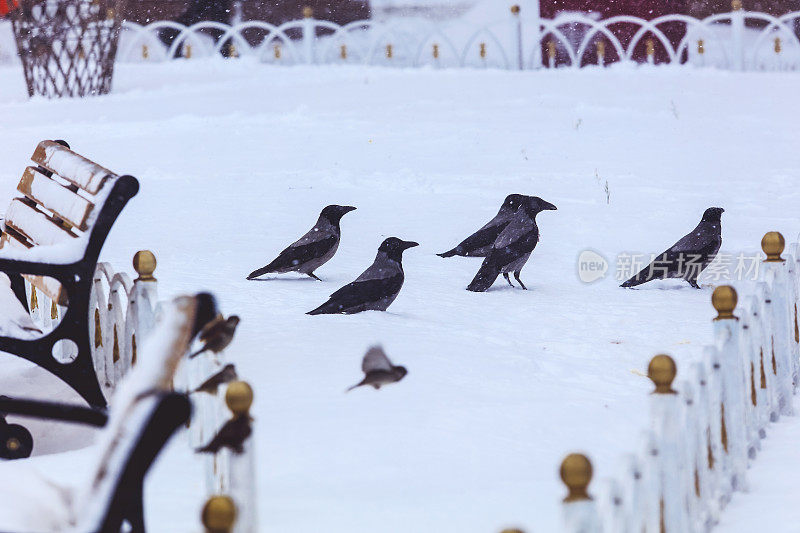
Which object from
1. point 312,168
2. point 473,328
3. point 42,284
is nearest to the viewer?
point 42,284

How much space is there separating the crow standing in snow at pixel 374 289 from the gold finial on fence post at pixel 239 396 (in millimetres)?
3507

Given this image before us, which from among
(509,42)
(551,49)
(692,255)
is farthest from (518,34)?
(692,255)

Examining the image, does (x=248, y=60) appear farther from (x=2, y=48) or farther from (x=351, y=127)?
(x=351, y=127)

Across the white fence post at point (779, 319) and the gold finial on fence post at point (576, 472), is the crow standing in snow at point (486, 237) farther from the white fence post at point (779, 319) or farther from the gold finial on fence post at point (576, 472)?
the gold finial on fence post at point (576, 472)

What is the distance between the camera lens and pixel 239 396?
2430 millimetres

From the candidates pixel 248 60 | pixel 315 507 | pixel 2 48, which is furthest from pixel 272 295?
pixel 2 48

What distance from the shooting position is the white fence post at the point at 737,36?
55.9 ft

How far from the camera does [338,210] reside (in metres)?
7.14

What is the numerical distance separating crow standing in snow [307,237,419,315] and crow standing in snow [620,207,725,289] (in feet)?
5.50

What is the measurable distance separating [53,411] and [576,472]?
1.44 meters

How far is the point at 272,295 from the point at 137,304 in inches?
96.9


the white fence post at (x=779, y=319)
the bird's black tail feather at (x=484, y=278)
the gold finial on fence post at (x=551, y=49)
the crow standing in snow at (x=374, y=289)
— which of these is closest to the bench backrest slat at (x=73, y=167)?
the crow standing in snow at (x=374, y=289)

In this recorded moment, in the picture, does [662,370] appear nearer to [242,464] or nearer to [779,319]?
[242,464]

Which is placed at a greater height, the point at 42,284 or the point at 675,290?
the point at 42,284
